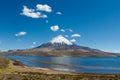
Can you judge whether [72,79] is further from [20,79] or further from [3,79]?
[3,79]

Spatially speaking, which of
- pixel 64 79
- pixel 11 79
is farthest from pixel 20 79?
pixel 64 79

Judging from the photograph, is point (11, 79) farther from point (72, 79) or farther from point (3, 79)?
point (72, 79)

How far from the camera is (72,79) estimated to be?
47594 millimetres

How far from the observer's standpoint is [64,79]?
47094mm

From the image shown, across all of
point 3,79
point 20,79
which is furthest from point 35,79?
point 3,79

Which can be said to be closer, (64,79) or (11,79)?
(11,79)

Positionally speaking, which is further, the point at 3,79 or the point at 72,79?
the point at 72,79

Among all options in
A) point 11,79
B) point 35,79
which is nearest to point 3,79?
point 11,79

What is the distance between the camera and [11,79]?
41812 millimetres

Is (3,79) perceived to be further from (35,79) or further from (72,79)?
(72,79)

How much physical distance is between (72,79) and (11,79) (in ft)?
41.9

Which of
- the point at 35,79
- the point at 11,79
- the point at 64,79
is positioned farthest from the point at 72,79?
the point at 11,79

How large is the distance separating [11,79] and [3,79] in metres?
1.48

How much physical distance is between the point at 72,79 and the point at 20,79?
36.0 ft
